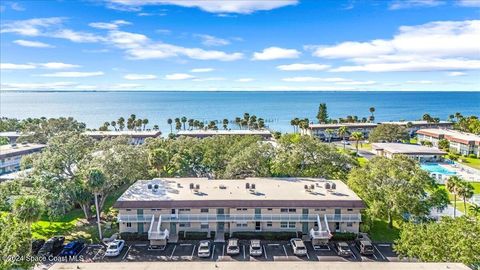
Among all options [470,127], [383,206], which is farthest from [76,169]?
[470,127]

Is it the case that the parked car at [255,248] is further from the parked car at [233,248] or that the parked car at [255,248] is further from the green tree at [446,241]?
the green tree at [446,241]

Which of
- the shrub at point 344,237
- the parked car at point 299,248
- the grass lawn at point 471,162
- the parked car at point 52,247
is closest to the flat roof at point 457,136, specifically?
the grass lawn at point 471,162

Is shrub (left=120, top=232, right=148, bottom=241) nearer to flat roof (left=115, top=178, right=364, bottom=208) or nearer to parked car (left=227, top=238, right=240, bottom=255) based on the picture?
flat roof (left=115, top=178, right=364, bottom=208)

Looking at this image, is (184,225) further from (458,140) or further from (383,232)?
(458,140)

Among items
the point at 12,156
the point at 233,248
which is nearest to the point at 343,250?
the point at 233,248

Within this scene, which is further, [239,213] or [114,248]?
[239,213]

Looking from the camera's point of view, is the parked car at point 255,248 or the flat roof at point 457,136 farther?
the flat roof at point 457,136
